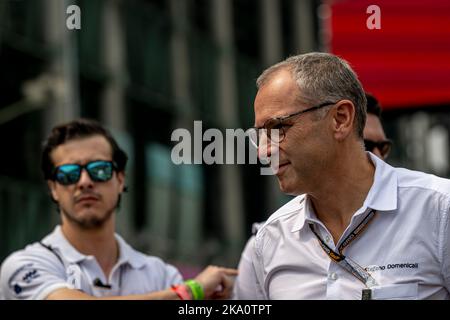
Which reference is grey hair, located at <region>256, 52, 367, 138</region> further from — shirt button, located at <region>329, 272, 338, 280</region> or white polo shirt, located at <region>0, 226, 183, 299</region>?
white polo shirt, located at <region>0, 226, 183, 299</region>

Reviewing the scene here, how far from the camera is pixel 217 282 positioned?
559 centimetres

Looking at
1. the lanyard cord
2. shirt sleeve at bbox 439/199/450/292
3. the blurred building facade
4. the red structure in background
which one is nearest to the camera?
shirt sleeve at bbox 439/199/450/292

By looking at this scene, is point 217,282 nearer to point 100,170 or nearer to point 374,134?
point 100,170

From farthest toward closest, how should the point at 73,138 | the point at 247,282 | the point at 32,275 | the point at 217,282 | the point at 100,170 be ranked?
the point at 73,138 < the point at 100,170 < the point at 32,275 < the point at 217,282 < the point at 247,282

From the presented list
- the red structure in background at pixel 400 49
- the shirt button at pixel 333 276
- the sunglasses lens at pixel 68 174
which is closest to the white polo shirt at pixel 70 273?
the sunglasses lens at pixel 68 174

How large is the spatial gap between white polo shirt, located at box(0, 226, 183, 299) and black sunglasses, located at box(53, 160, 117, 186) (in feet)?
1.03

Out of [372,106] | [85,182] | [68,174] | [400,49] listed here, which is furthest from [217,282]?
[400,49]

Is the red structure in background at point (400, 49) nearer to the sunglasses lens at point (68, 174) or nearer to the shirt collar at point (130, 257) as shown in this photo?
the shirt collar at point (130, 257)

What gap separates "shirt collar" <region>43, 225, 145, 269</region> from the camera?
5.89m

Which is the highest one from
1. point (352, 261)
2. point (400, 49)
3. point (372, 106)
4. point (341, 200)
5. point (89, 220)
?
point (400, 49)

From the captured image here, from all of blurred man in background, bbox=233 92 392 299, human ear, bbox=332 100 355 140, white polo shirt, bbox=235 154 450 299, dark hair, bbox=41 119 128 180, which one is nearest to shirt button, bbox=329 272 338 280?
white polo shirt, bbox=235 154 450 299

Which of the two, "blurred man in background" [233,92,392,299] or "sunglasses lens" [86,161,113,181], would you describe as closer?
"blurred man in background" [233,92,392,299]

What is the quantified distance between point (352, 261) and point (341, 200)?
0.28 metres

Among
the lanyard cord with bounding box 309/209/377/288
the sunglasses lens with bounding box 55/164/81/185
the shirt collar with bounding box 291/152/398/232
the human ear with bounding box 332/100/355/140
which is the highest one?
the human ear with bounding box 332/100/355/140
